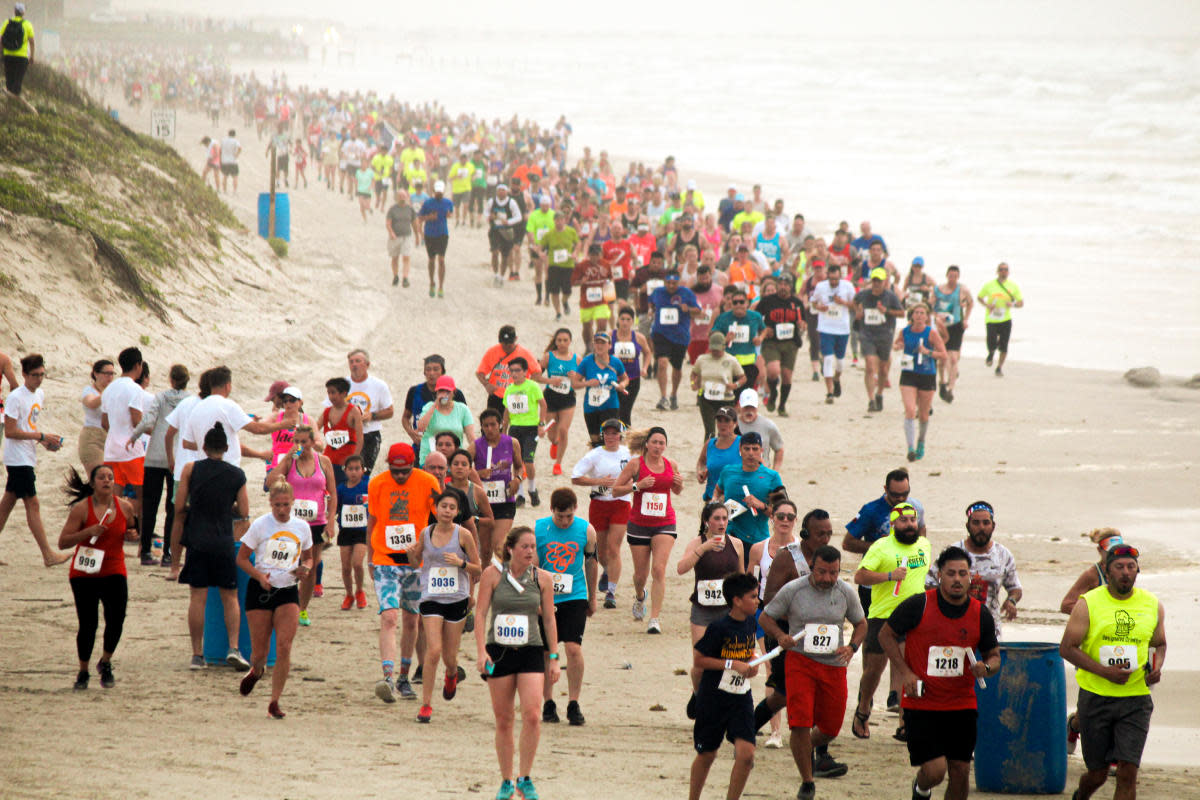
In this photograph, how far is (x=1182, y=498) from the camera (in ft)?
49.4

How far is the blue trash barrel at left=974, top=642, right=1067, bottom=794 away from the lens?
24.1 feet

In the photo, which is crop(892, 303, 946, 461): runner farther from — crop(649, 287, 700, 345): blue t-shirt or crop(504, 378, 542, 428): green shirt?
crop(504, 378, 542, 428): green shirt

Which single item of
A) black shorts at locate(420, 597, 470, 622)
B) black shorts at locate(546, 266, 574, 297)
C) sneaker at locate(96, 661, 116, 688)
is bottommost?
sneaker at locate(96, 661, 116, 688)

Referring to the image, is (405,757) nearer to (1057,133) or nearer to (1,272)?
(1,272)

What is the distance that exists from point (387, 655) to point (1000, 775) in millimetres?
3789

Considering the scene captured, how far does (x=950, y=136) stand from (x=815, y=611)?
8085 centimetres

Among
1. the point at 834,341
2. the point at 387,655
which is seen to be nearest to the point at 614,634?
the point at 387,655

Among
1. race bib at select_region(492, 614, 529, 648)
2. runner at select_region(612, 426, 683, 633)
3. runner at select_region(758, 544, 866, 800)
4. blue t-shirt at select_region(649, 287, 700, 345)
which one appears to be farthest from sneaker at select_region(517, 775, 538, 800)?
blue t-shirt at select_region(649, 287, 700, 345)

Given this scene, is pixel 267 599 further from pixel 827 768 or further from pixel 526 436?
pixel 526 436

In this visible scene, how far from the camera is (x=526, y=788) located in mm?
6762

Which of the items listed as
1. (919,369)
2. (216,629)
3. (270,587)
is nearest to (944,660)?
(270,587)

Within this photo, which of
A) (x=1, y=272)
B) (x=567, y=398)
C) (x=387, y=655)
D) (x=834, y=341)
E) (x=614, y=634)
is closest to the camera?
(x=387, y=655)

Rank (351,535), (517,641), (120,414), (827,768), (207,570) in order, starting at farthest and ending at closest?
(120,414)
(351,535)
(207,570)
(827,768)
(517,641)

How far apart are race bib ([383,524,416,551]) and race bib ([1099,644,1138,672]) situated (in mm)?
4196
